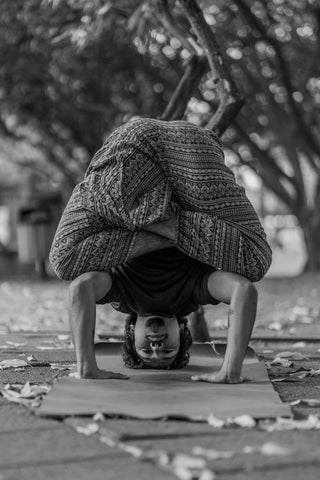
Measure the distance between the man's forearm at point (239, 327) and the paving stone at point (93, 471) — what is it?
1555mm

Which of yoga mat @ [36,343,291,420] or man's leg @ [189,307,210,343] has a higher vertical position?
yoga mat @ [36,343,291,420]

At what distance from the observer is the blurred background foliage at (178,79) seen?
11391mm

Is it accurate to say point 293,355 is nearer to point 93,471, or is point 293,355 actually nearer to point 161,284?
point 161,284

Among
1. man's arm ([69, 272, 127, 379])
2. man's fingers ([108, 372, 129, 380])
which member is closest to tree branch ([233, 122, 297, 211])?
man's arm ([69, 272, 127, 379])

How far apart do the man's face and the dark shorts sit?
0.22 feet

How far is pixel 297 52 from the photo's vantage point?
13555 millimetres

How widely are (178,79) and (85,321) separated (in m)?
9.36

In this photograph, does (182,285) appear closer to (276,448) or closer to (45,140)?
(276,448)

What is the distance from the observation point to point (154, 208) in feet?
15.8

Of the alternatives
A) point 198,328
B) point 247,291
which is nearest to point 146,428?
point 247,291

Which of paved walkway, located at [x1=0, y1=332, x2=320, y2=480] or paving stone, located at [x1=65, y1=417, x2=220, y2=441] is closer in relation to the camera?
paved walkway, located at [x1=0, y1=332, x2=320, y2=480]

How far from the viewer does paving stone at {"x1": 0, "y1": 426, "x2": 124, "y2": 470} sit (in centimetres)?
A: 307

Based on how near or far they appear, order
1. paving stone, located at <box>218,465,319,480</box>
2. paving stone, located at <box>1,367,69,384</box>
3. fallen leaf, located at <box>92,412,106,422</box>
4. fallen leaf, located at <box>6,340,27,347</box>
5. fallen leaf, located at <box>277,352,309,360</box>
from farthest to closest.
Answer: fallen leaf, located at <box>6,340,27,347</box>, fallen leaf, located at <box>277,352,309,360</box>, paving stone, located at <box>1,367,69,384</box>, fallen leaf, located at <box>92,412,106,422</box>, paving stone, located at <box>218,465,319,480</box>

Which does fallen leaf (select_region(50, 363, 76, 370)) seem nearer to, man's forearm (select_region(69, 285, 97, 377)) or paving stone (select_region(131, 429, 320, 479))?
man's forearm (select_region(69, 285, 97, 377))
